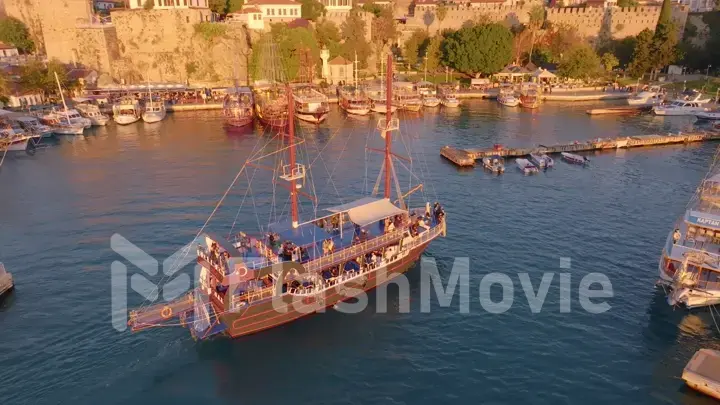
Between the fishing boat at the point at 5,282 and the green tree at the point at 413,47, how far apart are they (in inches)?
3254

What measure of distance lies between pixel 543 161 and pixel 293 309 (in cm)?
3496

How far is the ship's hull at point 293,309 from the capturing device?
24578 mm

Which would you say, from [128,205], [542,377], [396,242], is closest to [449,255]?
[396,242]

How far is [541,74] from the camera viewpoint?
89250mm

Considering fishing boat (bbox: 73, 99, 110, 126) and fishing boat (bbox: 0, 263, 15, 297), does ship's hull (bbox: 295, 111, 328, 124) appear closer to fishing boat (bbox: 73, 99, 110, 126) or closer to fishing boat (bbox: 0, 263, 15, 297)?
fishing boat (bbox: 73, 99, 110, 126)

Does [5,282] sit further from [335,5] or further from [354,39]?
[335,5]

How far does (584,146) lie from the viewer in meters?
57.5

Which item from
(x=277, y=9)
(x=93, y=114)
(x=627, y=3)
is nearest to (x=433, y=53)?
(x=277, y=9)

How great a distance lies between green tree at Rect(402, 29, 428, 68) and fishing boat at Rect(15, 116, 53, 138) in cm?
6302

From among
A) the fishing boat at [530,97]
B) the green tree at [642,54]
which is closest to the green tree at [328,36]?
the fishing boat at [530,97]

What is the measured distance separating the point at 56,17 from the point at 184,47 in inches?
800

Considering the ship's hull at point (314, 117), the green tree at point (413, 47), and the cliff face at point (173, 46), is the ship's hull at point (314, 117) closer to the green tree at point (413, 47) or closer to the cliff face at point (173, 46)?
the cliff face at point (173, 46)

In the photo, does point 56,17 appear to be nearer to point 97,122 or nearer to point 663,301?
point 97,122

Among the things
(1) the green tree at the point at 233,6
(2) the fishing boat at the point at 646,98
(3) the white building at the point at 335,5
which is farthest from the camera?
(1) the green tree at the point at 233,6
